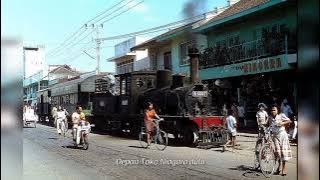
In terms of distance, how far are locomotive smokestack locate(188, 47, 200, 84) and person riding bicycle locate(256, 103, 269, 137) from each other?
53 cm

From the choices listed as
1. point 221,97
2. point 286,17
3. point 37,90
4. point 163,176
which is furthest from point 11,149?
point 286,17

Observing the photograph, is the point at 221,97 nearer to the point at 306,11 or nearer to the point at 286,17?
the point at 286,17

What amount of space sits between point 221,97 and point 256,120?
0.33 meters

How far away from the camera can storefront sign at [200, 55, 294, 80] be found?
3.80 metres

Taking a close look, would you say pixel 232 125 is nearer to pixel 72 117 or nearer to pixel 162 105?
pixel 162 105

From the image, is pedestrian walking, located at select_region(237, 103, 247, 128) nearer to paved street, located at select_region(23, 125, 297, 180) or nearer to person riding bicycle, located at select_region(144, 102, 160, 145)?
paved street, located at select_region(23, 125, 297, 180)

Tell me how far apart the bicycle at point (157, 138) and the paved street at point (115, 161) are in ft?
0.15

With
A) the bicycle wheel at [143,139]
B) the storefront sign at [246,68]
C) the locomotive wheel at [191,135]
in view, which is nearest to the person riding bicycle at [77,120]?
the bicycle wheel at [143,139]

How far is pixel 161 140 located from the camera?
12.8 ft

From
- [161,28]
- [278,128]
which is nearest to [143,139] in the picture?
[161,28]

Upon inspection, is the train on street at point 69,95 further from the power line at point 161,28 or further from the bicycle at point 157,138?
the bicycle at point 157,138

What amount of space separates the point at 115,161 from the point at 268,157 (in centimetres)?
119

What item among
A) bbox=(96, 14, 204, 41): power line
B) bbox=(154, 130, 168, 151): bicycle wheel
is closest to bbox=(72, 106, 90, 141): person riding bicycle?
bbox=(154, 130, 168, 151): bicycle wheel

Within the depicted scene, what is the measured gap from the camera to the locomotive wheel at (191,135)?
13.6 ft
